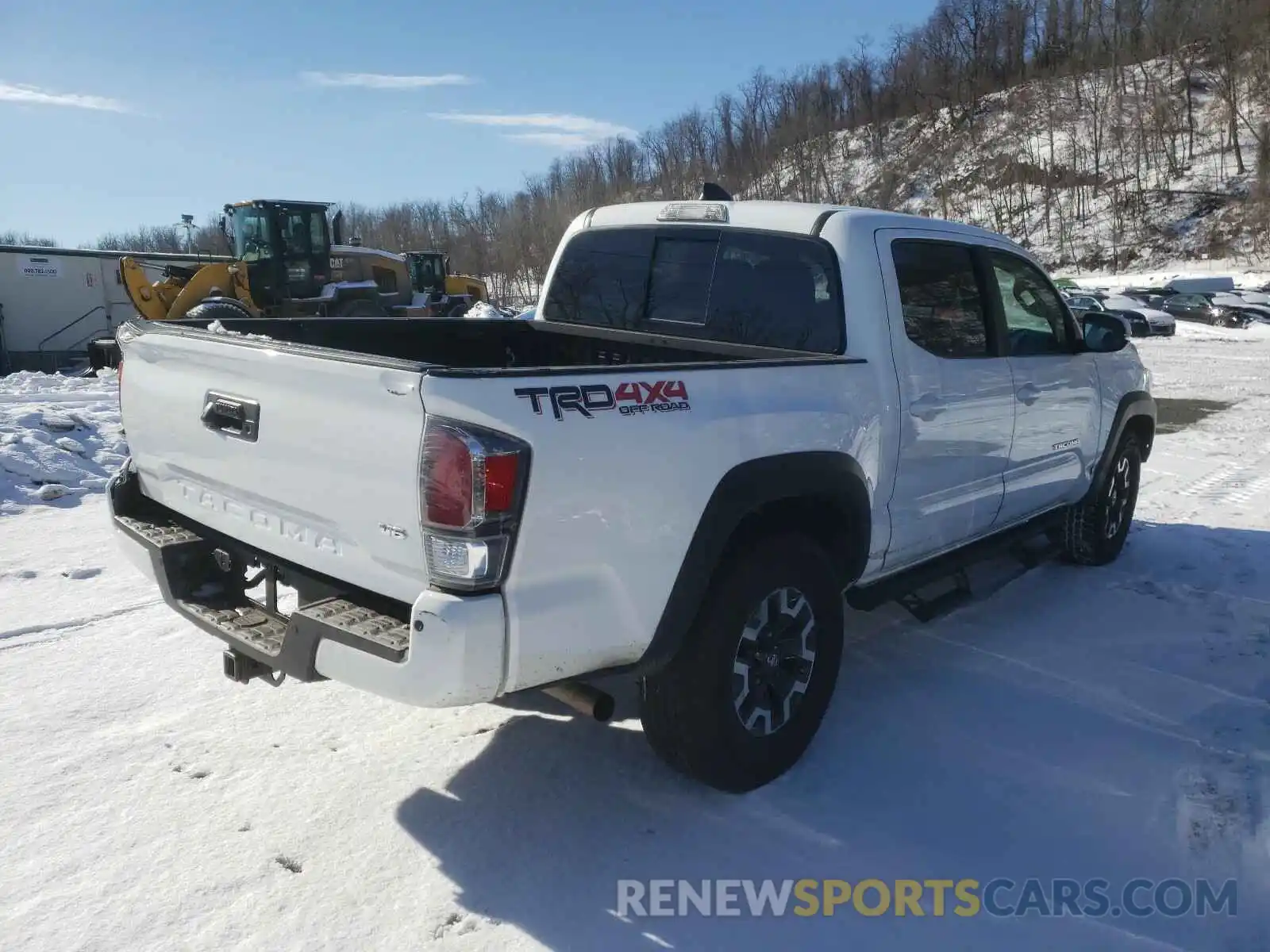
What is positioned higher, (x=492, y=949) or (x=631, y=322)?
(x=631, y=322)

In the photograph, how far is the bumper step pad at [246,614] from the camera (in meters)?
2.60

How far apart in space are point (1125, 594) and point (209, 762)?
481 cm

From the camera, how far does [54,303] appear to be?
80.4ft

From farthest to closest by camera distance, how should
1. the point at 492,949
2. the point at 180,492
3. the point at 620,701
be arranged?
the point at 620,701 < the point at 180,492 < the point at 492,949

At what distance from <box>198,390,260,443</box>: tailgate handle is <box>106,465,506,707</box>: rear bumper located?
42 centimetres

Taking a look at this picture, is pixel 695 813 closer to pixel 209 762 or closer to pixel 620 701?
pixel 620 701

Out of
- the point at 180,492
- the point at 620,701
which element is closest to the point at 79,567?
the point at 180,492

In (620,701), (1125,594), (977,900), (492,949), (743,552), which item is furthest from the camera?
(1125,594)

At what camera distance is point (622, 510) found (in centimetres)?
265

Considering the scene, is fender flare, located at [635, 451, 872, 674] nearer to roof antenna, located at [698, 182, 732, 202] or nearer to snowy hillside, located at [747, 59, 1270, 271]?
roof antenna, located at [698, 182, 732, 202]

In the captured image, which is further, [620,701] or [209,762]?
[620,701]

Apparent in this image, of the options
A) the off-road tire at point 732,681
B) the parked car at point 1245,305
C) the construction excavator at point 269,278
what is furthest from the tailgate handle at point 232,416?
the parked car at point 1245,305

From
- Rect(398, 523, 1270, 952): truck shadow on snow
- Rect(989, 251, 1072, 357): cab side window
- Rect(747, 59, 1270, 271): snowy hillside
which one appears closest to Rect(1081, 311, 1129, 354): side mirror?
Rect(989, 251, 1072, 357): cab side window

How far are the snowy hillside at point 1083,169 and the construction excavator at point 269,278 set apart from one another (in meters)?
49.3
